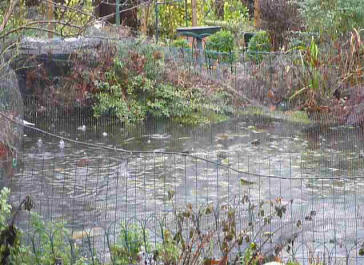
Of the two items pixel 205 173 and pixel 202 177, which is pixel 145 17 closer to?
pixel 205 173

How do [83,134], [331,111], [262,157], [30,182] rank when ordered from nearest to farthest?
[30,182] → [262,157] → [83,134] → [331,111]

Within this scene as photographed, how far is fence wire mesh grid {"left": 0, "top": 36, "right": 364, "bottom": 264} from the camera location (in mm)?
6535

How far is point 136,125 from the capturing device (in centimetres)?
1369

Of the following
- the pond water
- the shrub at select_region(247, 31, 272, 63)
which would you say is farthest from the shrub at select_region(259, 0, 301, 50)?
the pond water

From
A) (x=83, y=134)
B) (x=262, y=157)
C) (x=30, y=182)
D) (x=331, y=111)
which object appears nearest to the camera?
(x=30, y=182)

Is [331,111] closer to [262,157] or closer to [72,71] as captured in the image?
[262,157]

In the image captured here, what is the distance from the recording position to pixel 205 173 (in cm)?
964

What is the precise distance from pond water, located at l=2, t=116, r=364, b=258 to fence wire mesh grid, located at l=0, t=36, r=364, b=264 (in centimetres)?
2

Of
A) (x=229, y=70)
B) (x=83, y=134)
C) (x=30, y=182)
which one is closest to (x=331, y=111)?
(x=229, y=70)

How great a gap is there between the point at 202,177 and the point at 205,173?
0.20 metres

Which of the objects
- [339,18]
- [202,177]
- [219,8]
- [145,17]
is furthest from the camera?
[219,8]

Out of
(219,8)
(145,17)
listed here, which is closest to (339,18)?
(145,17)

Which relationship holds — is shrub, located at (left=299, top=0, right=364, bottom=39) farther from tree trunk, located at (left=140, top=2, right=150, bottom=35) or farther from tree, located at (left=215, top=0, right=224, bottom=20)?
tree, located at (left=215, top=0, right=224, bottom=20)

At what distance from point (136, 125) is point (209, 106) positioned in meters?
1.40
